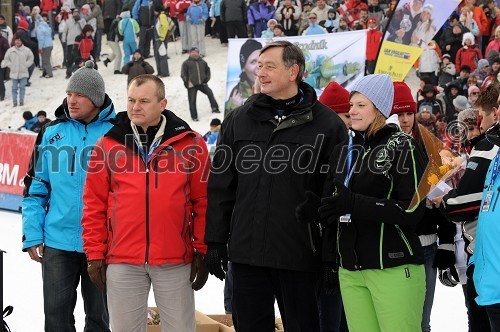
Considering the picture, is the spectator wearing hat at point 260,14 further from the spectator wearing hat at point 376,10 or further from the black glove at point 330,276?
the black glove at point 330,276

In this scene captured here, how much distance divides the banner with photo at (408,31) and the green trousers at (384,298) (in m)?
11.3

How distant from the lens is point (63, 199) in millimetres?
5027

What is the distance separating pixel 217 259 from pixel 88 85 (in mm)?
1405

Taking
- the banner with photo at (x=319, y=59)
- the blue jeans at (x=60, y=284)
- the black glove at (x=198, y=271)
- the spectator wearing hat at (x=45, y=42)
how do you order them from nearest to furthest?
the black glove at (x=198, y=271)
the blue jeans at (x=60, y=284)
the banner with photo at (x=319, y=59)
the spectator wearing hat at (x=45, y=42)

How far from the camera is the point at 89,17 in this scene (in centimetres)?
2633

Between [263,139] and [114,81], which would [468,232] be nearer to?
[263,139]

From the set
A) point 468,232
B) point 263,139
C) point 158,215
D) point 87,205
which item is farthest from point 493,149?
point 87,205

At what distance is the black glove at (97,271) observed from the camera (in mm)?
4570

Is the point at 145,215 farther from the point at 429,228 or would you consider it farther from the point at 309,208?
the point at 429,228

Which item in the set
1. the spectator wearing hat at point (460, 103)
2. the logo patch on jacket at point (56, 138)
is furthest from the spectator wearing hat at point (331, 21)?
the logo patch on jacket at point (56, 138)

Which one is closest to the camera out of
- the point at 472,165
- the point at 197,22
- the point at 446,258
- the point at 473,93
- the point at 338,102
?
the point at 472,165

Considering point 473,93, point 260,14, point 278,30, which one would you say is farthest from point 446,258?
point 260,14

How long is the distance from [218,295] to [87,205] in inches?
139

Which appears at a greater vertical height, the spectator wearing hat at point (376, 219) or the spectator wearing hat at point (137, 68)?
the spectator wearing hat at point (376, 219)
